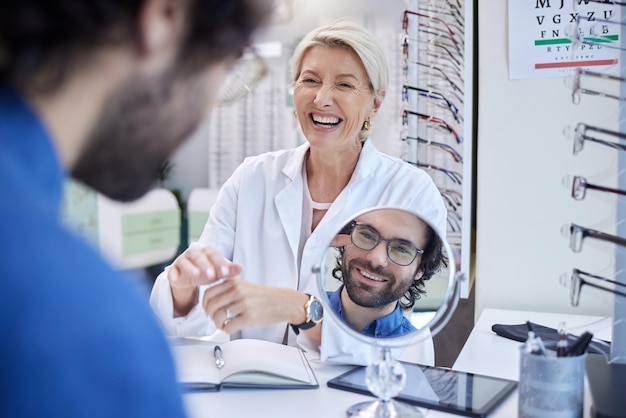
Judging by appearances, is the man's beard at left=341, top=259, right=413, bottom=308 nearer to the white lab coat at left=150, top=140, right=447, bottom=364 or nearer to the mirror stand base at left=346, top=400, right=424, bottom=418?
the mirror stand base at left=346, top=400, right=424, bottom=418

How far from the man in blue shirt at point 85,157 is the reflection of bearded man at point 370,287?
0.60 meters

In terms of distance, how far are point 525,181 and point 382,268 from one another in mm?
820

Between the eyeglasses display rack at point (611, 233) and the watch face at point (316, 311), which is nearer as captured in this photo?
the eyeglasses display rack at point (611, 233)

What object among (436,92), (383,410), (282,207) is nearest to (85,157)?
(383,410)

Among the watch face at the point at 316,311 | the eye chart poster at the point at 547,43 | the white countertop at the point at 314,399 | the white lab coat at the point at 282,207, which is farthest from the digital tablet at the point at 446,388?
the eye chart poster at the point at 547,43

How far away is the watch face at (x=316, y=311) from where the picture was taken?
1200 millimetres

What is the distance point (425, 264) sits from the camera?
42.3 inches

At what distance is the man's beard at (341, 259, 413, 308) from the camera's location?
1.08 m

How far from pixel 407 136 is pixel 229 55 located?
1453 mm

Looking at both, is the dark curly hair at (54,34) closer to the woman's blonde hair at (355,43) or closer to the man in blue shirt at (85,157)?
the man in blue shirt at (85,157)

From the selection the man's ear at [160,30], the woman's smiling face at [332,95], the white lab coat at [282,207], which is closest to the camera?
the man's ear at [160,30]

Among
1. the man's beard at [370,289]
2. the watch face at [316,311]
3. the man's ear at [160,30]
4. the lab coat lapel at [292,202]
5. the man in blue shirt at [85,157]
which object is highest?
the man's ear at [160,30]

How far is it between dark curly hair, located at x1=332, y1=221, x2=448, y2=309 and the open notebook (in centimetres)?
19

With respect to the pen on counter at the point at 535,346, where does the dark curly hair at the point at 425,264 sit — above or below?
above
